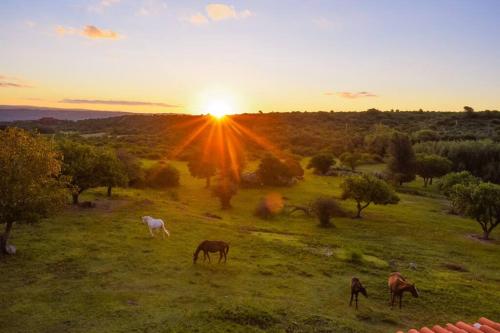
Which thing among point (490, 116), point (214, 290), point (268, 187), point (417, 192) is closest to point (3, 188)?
point (214, 290)

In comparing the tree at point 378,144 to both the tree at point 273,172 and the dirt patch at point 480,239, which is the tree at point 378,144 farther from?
the dirt patch at point 480,239

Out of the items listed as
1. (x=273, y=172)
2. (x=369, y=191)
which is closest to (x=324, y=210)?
(x=369, y=191)

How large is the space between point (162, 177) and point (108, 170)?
19741 millimetres

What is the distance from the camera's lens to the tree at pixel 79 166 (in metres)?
36.6

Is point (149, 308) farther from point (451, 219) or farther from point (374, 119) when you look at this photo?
point (374, 119)

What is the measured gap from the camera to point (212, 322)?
17.3 m

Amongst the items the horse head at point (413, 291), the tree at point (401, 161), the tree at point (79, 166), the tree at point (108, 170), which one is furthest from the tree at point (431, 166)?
the horse head at point (413, 291)

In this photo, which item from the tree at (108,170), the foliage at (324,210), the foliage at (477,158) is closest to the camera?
the tree at (108,170)

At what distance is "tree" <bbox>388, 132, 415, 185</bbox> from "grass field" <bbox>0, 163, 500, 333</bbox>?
3140cm

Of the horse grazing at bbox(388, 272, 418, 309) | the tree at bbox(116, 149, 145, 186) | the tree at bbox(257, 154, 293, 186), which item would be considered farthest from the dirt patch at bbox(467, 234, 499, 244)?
the tree at bbox(116, 149, 145, 186)

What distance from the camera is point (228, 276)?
23031 millimetres

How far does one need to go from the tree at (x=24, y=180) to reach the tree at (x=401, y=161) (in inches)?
2339

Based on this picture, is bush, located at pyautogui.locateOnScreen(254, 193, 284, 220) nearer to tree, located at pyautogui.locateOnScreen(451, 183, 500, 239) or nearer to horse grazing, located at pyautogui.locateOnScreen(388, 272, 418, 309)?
tree, located at pyautogui.locateOnScreen(451, 183, 500, 239)

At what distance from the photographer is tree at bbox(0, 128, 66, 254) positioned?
75.4 ft
